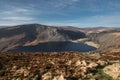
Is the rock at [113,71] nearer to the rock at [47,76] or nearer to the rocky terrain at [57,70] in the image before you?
the rocky terrain at [57,70]

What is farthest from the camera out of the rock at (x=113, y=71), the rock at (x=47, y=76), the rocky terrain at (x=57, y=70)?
the rock at (x=113, y=71)

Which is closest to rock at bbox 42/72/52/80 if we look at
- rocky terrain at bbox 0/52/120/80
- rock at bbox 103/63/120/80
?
rocky terrain at bbox 0/52/120/80

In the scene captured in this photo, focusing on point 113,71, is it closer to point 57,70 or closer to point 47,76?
point 57,70

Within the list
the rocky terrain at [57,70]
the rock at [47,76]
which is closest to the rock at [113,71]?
the rocky terrain at [57,70]

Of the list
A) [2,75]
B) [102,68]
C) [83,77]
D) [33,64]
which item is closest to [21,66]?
[33,64]

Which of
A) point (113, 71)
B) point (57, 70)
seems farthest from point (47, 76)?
point (113, 71)

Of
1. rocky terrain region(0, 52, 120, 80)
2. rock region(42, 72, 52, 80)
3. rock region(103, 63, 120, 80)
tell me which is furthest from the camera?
rock region(103, 63, 120, 80)

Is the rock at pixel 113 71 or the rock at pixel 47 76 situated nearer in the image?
the rock at pixel 47 76

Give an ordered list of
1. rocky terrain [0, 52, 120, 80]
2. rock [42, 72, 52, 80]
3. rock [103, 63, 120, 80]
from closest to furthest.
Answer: rock [42, 72, 52, 80], rocky terrain [0, 52, 120, 80], rock [103, 63, 120, 80]

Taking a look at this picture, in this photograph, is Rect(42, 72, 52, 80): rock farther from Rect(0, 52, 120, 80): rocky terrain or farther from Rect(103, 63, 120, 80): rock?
Rect(103, 63, 120, 80): rock

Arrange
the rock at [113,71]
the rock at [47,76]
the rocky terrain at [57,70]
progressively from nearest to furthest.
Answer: the rock at [47,76] → the rocky terrain at [57,70] → the rock at [113,71]

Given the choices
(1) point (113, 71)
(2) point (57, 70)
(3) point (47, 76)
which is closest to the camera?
(3) point (47, 76)
